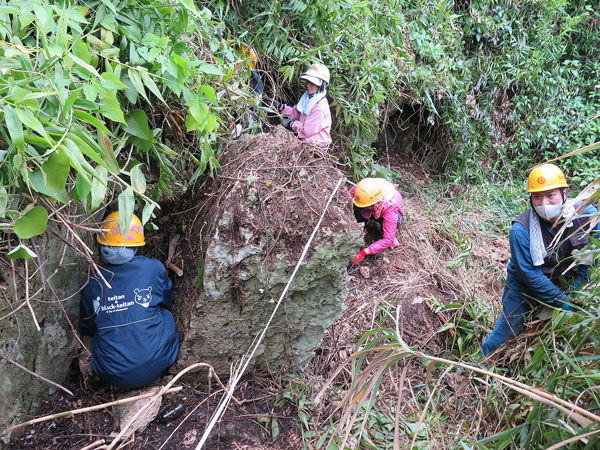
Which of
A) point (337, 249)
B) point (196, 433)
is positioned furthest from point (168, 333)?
point (337, 249)

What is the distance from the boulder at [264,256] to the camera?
2.64m

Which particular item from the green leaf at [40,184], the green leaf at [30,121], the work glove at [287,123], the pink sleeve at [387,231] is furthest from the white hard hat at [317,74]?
the green leaf at [30,121]

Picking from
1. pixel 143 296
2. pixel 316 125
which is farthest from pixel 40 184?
pixel 316 125

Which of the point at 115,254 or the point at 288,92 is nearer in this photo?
the point at 115,254

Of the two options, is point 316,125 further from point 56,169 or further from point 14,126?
point 14,126

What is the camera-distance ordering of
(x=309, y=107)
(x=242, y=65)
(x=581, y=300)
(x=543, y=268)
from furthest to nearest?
(x=309, y=107) < (x=242, y=65) < (x=543, y=268) < (x=581, y=300)

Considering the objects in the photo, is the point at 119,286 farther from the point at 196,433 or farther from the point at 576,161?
the point at 576,161

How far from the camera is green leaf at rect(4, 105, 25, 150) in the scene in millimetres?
1331

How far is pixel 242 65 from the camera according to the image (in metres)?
3.51

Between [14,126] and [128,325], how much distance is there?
1677 mm

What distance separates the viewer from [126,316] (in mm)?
2734

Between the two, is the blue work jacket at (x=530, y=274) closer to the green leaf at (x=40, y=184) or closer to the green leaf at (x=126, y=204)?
the green leaf at (x=126, y=204)

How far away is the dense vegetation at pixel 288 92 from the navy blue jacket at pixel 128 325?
45 centimetres

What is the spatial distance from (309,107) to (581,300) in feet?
9.82
